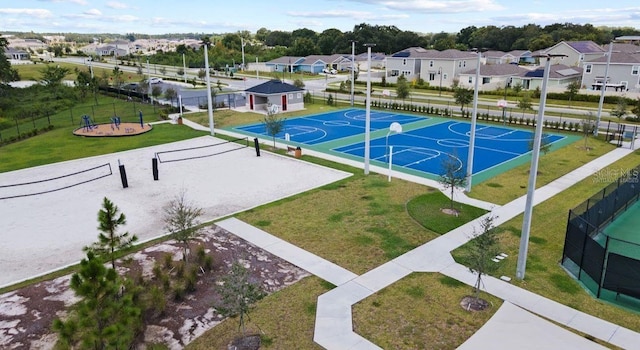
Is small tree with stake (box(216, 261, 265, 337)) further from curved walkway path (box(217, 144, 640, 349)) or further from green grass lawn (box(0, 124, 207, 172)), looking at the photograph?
green grass lawn (box(0, 124, 207, 172))

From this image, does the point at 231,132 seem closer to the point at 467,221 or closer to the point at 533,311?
the point at 467,221

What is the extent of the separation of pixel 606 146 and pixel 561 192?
41.4 ft

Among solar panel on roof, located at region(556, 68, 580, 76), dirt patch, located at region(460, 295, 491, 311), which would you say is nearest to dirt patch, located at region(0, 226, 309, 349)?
dirt patch, located at region(460, 295, 491, 311)

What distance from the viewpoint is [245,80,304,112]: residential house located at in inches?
1741

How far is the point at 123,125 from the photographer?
122 feet

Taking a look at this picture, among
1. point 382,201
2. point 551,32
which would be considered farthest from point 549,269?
point 551,32

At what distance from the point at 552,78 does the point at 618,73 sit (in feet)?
24.0

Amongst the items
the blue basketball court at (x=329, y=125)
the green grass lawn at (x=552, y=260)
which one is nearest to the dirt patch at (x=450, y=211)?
the green grass lawn at (x=552, y=260)

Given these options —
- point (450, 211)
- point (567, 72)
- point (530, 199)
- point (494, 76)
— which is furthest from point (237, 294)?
point (567, 72)

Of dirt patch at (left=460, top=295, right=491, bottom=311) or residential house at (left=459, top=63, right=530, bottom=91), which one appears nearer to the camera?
dirt patch at (left=460, top=295, right=491, bottom=311)

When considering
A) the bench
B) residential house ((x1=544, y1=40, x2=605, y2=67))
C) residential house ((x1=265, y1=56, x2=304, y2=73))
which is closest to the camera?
the bench

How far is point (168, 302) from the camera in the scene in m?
12.1

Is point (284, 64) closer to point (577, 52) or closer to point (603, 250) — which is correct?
point (577, 52)

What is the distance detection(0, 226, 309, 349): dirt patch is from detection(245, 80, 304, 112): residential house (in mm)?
30141
